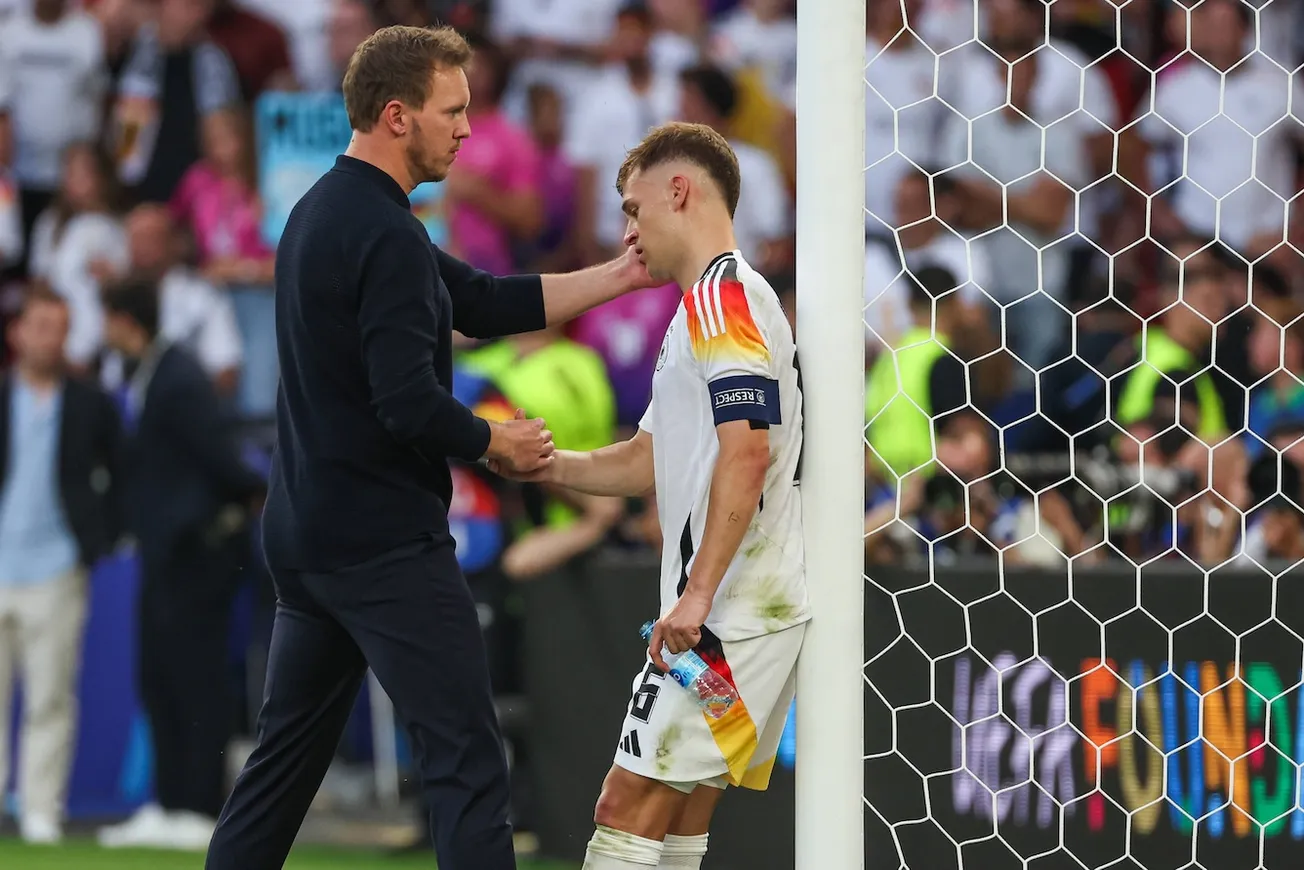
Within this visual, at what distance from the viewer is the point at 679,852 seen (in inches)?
160

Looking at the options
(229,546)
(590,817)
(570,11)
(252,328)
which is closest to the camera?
(590,817)

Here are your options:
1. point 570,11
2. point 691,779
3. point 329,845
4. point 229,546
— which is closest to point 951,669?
point 691,779

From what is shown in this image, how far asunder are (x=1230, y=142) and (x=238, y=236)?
4.88 meters

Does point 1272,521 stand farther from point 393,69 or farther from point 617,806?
point 393,69

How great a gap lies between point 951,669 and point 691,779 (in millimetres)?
2089

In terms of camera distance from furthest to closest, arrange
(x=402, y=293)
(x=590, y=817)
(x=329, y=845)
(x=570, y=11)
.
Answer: (x=570, y=11), (x=329, y=845), (x=590, y=817), (x=402, y=293)

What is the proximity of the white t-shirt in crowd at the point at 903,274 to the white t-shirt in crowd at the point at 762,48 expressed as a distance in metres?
1.34

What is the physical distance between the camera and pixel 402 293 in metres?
3.87

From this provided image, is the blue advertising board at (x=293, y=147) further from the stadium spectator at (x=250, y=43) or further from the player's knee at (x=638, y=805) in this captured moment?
the player's knee at (x=638, y=805)

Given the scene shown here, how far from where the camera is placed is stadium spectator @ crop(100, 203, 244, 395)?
8.71 meters

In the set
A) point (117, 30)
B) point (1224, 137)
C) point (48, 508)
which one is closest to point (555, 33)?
point (117, 30)

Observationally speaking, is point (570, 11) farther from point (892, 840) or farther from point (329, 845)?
point (892, 840)

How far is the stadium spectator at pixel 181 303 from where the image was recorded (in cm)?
871

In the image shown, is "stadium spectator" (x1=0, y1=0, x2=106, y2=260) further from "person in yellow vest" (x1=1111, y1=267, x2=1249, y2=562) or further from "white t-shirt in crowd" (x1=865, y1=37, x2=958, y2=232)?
"person in yellow vest" (x1=1111, y1=267, x2=1249, y2=562)
